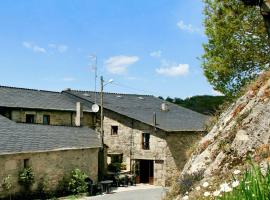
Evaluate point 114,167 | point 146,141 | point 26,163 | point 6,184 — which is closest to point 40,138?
point 26,163

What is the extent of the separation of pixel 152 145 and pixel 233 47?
15570mm

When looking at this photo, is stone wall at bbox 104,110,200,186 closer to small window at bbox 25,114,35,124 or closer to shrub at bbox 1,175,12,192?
small window at bbox 25,114,35,124

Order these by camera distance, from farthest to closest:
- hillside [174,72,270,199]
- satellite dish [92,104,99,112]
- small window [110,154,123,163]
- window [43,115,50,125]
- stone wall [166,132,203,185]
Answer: satellite dish [92,104,99,112] < small window [110,154,123,163] < window [43,115,50,125] < stone wall [166,132,203,185] < hillside [174,72,270,199]

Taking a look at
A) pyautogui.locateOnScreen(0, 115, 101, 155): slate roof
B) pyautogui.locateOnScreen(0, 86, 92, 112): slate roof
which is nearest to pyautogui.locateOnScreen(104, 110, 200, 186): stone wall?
pyautogui.locateOnScreen(0, 86, 92, 112): slate roof

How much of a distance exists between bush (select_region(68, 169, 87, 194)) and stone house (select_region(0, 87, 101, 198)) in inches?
19.8

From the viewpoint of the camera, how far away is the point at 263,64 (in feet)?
64.1

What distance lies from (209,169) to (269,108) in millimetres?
1468

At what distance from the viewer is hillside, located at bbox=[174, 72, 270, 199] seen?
21.8 feet

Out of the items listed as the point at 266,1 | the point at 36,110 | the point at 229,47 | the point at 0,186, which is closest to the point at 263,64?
the point at 229,47

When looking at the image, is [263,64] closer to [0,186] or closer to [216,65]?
[216,65]

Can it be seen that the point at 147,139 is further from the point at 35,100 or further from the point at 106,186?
the point at 35,100

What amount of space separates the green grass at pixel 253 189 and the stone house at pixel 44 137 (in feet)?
66.5

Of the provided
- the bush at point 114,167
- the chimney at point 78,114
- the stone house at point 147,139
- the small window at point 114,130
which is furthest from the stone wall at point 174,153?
the chimney at point 78,114

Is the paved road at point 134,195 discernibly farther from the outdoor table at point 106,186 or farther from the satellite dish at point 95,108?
the satellite dish at point 95,108
